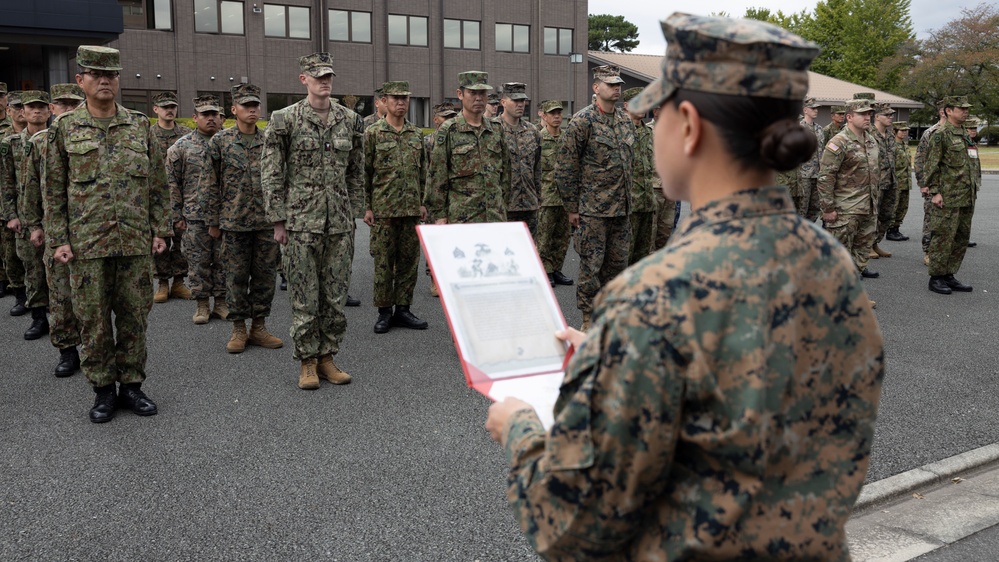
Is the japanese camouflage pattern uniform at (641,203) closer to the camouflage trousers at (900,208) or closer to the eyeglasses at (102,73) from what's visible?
the eyeglasses at (102,73)

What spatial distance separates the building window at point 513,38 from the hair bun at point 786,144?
123 feet

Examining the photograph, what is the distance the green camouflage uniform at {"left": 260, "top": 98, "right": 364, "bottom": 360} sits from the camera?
5.95m

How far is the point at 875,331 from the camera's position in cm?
148

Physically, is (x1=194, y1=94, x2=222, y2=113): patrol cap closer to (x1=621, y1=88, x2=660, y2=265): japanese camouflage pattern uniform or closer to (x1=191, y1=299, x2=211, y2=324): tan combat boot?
(x1=191, y1=299, x2=211, y2=324): tan combat boot

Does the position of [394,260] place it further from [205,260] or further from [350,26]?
[350,26]

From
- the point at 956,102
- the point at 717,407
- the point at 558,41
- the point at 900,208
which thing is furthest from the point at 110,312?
the point at 558,41

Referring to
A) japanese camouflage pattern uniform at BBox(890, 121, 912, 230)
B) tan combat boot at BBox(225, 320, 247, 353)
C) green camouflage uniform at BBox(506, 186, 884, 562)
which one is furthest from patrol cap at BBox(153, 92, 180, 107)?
japanese camouflage pattern uniform at BBox(890, 121, 912, 230)

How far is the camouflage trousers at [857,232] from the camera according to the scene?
8.70 meters

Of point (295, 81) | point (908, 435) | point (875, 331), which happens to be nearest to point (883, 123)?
point (908, 435)

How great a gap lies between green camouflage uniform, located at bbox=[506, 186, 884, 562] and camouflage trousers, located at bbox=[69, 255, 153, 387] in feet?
14.9

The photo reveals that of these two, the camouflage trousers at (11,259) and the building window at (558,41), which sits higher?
the building window at (558,41)

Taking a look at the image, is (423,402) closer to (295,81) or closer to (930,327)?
(930,327)

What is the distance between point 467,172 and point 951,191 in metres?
5.96

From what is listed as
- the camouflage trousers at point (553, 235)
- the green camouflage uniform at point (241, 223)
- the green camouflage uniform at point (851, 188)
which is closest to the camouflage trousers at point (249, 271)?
the green camouflage uniform at point (241, 223)
